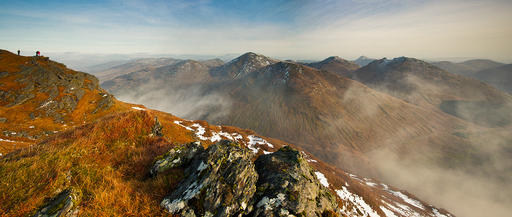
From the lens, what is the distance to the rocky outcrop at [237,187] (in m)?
6.82

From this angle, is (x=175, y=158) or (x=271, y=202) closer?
(x=271, y=202)

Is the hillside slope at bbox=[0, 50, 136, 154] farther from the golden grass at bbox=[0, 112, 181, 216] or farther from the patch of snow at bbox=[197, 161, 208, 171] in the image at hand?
the patch of snow at bbox=[197, 161, 208, 171]

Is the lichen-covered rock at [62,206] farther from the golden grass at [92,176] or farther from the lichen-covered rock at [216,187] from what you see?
the lichen-covered rock at [216,187]

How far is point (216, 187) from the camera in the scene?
7336 millimetres

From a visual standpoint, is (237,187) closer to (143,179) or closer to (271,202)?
(271,202)

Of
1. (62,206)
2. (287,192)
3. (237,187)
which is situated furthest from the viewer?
(287,192)

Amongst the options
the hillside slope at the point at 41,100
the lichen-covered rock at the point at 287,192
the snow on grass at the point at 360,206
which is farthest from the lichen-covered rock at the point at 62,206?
the snow on grass at the point at 360,206

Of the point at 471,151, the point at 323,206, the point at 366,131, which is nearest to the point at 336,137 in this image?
the point at 366,131

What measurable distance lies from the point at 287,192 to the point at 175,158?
21.0 feet

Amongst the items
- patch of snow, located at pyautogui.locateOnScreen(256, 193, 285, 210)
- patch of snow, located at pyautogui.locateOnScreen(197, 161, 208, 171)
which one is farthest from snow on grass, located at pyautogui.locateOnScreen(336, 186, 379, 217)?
patch of snow, located at pyautogui.locateOnScreen(197, 161, 208, 171)

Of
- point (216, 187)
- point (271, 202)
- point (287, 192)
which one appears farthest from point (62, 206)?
point (287, 192)

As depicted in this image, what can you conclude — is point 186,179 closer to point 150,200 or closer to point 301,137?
point 150,200

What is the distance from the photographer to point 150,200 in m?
6.34

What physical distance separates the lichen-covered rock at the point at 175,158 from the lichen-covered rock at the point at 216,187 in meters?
0.85
